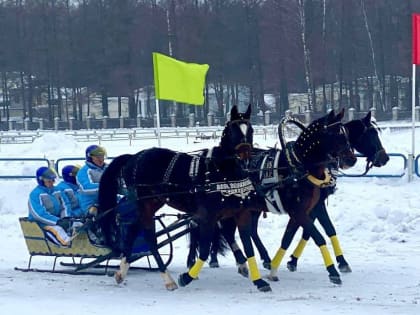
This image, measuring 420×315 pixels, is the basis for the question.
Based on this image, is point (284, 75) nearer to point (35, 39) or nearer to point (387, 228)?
point (35, 39)

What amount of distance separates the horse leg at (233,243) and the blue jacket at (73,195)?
1.95 m

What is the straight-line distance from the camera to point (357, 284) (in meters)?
9.65

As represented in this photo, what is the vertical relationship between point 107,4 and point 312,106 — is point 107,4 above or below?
above

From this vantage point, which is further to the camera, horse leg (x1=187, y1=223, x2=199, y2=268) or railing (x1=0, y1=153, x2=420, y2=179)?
railing (x1=0, y1=153, x2=420, y2=179)

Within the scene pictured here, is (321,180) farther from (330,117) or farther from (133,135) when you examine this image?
(133,135)

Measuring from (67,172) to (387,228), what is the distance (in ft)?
17.4

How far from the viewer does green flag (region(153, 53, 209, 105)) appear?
15.6 meters

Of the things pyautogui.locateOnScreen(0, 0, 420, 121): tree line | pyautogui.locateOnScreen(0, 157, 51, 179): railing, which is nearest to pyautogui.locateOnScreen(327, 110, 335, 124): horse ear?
pyautogui.locateOnScreen(0, 157, 51, 179): railing

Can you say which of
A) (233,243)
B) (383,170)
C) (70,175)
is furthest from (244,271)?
(383,170)

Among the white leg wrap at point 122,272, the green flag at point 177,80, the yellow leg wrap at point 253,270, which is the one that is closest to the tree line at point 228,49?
the green flag at point 177,80

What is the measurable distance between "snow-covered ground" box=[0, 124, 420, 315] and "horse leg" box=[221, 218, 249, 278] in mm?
127

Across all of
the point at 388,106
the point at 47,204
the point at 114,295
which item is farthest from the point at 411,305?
the point at 388,106

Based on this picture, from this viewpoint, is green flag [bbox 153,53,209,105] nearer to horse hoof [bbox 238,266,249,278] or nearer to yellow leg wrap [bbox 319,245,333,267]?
horse hoof [bbox 238,266,249,278]

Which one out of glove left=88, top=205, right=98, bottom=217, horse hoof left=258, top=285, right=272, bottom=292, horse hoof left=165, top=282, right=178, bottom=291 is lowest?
horse hoof left=165, top=282, right=178, bottom=291
